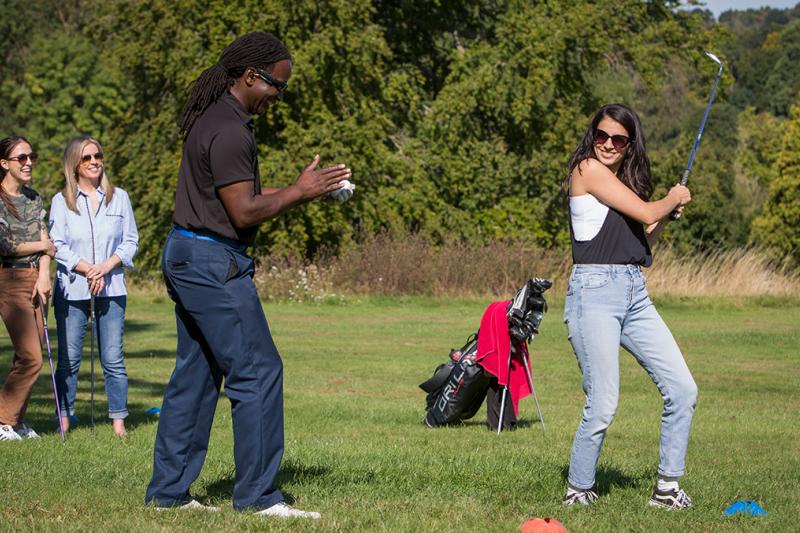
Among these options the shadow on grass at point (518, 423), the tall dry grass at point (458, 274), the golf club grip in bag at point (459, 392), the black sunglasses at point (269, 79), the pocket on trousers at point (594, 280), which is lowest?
the tall dry grass at point (458, 274)

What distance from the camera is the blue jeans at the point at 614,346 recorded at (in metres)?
6.31

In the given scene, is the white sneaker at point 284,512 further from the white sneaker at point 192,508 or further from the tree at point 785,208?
the tree at point 785,208

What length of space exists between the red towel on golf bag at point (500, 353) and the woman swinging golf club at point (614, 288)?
12.6 ft

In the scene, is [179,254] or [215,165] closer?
[215,165]

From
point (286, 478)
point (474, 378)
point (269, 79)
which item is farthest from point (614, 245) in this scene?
point (474, 378)

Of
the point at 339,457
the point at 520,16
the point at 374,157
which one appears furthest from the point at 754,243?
the point at 339,457

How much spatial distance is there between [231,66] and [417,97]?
27.5 m

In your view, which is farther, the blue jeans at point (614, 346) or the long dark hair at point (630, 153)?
the long dark hair at point (630, 153)

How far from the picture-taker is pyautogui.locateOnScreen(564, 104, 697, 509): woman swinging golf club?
630cm

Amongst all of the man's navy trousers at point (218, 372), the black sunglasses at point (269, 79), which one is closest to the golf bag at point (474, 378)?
the man's navy trousers at point (218, 372)

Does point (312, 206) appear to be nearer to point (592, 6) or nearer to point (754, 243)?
point (592, 6)

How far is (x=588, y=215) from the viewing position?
6367 mm

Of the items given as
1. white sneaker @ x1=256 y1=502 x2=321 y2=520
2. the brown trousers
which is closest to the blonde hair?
the brown trousers

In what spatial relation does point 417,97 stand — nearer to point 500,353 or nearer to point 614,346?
point 500,353
